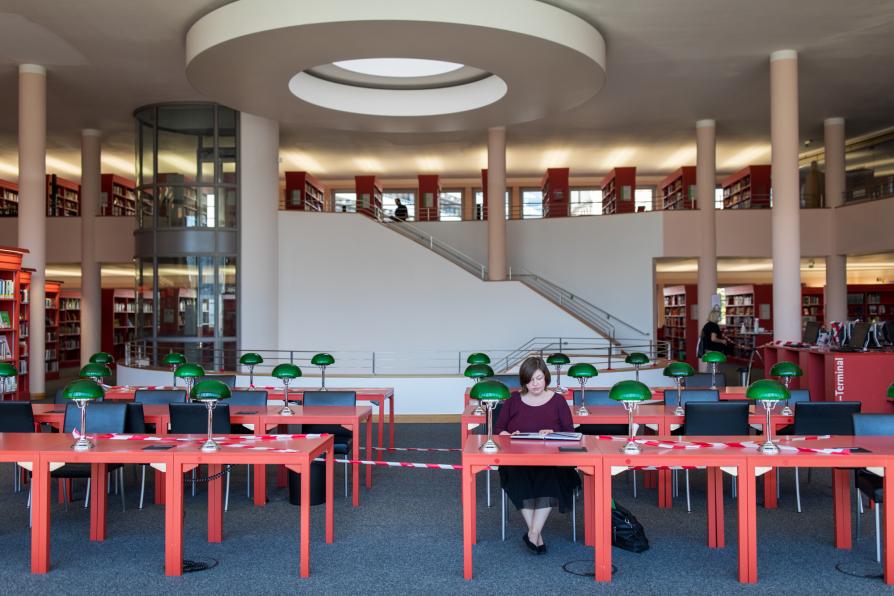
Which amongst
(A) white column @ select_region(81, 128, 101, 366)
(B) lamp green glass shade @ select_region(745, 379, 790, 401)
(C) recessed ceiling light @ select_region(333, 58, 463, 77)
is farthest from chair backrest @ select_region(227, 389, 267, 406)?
(A) white column @ select_region(81, 128, 101, 366)

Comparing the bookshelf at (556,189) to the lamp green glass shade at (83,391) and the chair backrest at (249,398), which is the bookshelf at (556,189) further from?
the lamp green glass shade at (83,391)

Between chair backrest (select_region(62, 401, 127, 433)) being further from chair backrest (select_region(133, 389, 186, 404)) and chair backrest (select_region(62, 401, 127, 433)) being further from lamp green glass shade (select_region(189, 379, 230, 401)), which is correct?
lamp green glass shade (select_region(189, 379, 230, 401))

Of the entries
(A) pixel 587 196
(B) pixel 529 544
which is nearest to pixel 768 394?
(B) pixel 529 544

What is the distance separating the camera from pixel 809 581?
4109 millimetres

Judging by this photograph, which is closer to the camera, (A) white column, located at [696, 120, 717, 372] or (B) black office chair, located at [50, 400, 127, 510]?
(B) black office chair, located at [50, 400, 127, 510]

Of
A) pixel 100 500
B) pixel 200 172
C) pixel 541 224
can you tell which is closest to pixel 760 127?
pixel 541 224

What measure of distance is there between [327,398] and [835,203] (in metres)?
12.3

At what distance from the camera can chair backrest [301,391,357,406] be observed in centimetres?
677

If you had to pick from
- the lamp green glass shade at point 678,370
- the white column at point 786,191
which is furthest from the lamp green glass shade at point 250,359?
the white column at point 786,191

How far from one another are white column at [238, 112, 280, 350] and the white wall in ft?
1.92

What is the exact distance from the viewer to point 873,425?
4949 mm

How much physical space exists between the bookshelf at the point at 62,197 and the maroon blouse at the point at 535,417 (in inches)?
570

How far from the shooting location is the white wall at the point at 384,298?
13.9m

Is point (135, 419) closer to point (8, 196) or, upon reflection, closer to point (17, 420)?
point (17, 420)
